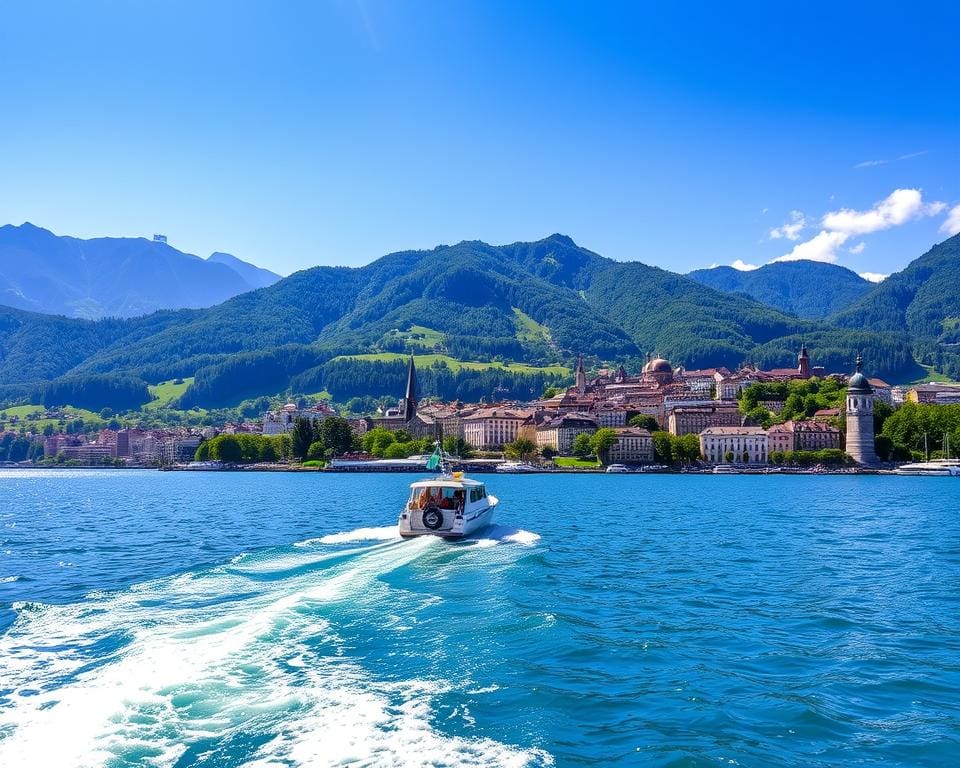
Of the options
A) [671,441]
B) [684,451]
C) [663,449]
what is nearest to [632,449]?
[663,449]

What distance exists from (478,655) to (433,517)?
18.6 meters

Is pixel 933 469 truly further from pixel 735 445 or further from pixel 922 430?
pixel 735 445

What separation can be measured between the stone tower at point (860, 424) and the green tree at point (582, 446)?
4689 centimetres

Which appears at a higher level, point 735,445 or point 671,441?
point 671,441

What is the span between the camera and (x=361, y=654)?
54.9 ft

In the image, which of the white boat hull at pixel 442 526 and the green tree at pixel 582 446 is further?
the green tree at pixel 582 446

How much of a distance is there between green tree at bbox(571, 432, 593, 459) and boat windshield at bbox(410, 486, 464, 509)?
128m

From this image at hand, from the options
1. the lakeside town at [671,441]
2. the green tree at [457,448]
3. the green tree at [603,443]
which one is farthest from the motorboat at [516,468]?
the green tree at [457,448]

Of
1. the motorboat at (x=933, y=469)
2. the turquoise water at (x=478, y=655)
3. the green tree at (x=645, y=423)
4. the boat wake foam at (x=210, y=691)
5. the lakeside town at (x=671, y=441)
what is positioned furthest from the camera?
the green tree at (x=645, y=423)

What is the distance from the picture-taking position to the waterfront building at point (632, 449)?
158375 mm

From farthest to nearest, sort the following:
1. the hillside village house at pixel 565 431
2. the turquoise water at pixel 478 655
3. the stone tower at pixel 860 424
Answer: the hillside village house at pixel 565 431 → the stone tower at pixel 860 424 → the turquoise water at pixel 478 655

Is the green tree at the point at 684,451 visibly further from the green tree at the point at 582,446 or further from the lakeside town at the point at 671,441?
the green tree at the point at 582,446

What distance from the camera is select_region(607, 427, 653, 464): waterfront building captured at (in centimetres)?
15838

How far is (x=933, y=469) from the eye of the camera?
12988 centimetres
